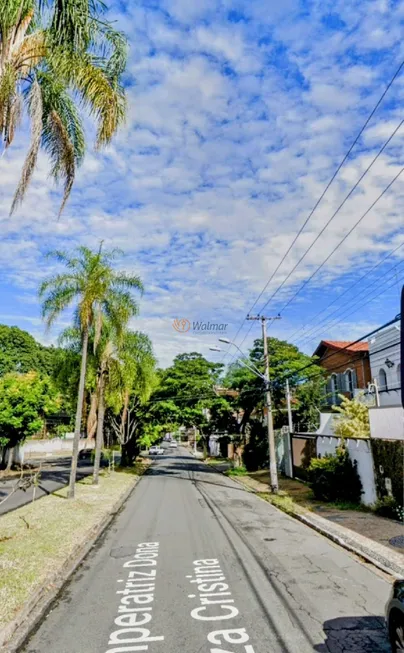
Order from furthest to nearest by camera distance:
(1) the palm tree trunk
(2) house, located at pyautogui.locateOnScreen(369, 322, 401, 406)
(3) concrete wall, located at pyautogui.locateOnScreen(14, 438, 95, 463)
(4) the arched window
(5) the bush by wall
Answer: (3) concrete wall, located at pyautogui.locateOnScreen(14, 438, 95, 463) → (4) the arched window → (2) house, located at pyautogui.locateOnScreen(369, 322, 401, 406) → (1) the palm tree trunk → (5) the bush by wall

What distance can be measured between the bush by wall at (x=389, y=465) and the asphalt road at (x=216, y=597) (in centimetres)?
382

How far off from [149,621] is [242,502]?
12.5 meters

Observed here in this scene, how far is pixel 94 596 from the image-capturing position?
667 cm

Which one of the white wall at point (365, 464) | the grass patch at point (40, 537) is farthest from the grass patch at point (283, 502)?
the grass patch at point (40, 537)

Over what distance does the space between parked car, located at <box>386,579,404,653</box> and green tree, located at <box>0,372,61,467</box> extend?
25089 millimetres

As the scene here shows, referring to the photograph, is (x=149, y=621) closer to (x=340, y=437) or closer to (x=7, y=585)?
(x=7, y=585)

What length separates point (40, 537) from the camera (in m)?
10.1

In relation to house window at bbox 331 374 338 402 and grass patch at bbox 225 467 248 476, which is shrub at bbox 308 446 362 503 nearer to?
grass patch at bbox 225 467 248 476

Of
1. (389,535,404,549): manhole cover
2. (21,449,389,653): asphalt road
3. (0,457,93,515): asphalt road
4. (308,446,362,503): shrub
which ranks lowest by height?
(0,457,93,515): asphalt road

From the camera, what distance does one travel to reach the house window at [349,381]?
32728 millimetres

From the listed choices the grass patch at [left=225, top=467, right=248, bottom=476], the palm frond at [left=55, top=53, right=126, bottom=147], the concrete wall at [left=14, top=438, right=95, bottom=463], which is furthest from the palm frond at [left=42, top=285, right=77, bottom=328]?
the concrete wall at [left=14, top=438, right=95, bottom=463]

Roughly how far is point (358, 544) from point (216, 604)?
5.21 metres

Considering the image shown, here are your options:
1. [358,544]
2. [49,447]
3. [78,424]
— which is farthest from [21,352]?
[358,544]

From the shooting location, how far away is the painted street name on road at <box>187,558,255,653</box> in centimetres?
511
